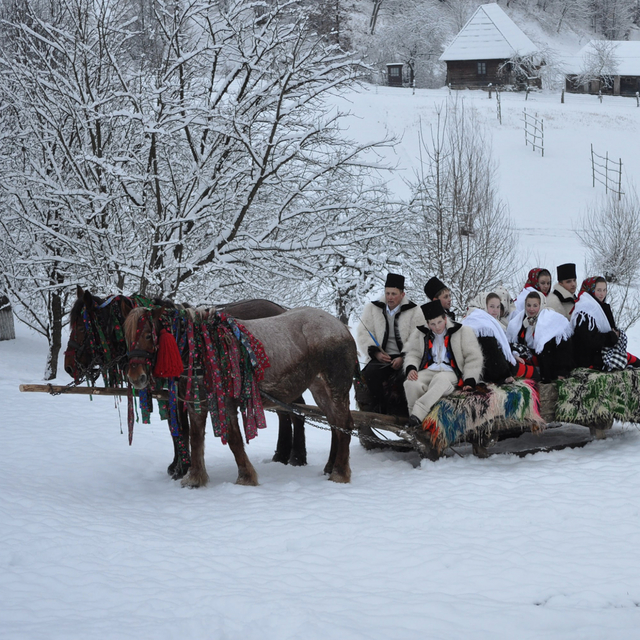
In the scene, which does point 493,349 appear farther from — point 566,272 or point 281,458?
point 281,458

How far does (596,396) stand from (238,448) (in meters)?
3.33

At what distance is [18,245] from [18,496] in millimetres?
8207

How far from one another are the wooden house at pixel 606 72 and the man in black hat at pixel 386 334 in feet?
155

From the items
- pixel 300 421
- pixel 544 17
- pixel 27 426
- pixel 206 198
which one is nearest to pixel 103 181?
pixel 206 198

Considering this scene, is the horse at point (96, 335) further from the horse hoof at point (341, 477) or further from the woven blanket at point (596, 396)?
the woven blanket at point (596, 396)

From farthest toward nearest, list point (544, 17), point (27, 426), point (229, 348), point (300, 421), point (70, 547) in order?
point (544, 17), point (27, 426), point (300, 421), point (229, 348), point (70, 547)

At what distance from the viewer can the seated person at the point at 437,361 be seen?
19.4 feet

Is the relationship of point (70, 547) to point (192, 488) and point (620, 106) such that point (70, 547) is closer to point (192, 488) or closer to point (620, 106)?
point (192, 488)

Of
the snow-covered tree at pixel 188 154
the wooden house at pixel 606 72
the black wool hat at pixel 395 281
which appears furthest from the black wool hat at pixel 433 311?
the wooden house at pixel 606 72

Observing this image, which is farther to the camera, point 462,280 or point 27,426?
point 462,280

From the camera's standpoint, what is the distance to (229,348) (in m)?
5.22

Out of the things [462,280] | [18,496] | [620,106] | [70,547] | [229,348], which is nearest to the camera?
[70,547]

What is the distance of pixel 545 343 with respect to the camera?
256 inches

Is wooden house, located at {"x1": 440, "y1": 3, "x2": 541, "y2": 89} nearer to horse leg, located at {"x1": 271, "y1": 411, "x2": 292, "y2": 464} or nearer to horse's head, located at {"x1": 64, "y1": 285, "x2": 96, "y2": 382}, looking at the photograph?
horse leg, located at {"x1": 271, "y1": 411, "x2": 292, "y2": 464}
